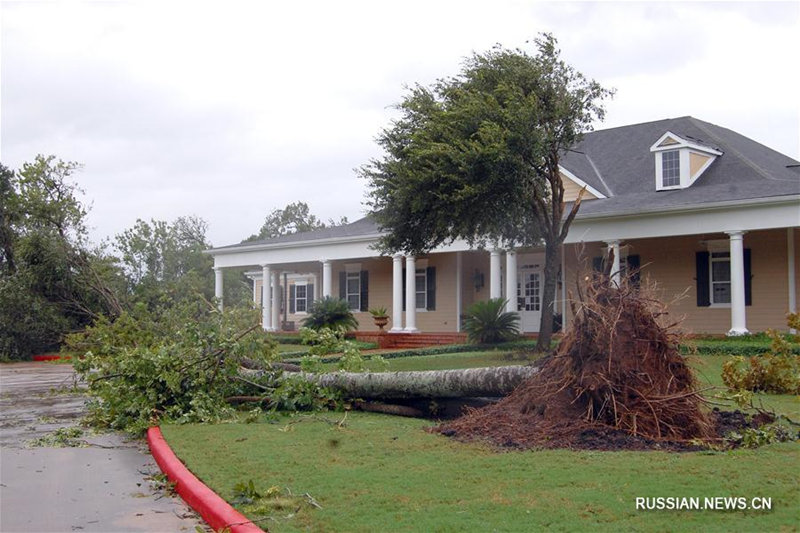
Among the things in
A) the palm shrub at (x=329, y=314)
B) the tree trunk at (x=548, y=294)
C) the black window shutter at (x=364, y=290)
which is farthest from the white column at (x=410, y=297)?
the tree trunk at (x=548, y=294)

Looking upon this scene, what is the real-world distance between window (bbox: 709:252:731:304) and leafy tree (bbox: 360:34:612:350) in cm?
630

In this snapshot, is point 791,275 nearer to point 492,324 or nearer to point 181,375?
point 492,324

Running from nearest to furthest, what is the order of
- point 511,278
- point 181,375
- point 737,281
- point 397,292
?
1. point 181,375
2. point 737,281
3. point 511,278
4. point 397,292

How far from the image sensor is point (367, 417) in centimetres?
977

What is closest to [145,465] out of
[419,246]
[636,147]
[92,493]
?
[92,493]

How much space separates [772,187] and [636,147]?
23.4 feet

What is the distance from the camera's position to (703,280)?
21.7m

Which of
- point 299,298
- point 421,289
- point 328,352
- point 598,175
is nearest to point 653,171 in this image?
point 598,175

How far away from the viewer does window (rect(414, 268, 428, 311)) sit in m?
27.8

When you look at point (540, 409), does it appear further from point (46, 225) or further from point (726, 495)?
point (46, 225)

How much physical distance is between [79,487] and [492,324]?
15.5 m

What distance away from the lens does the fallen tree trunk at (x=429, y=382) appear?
8.53 meters

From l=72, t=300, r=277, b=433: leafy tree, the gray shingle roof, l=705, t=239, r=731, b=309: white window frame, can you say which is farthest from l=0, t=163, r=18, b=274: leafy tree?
l=705, t=239, r=731, b=309: white window frame

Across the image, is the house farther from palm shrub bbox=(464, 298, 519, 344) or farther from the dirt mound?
the dirt mound
